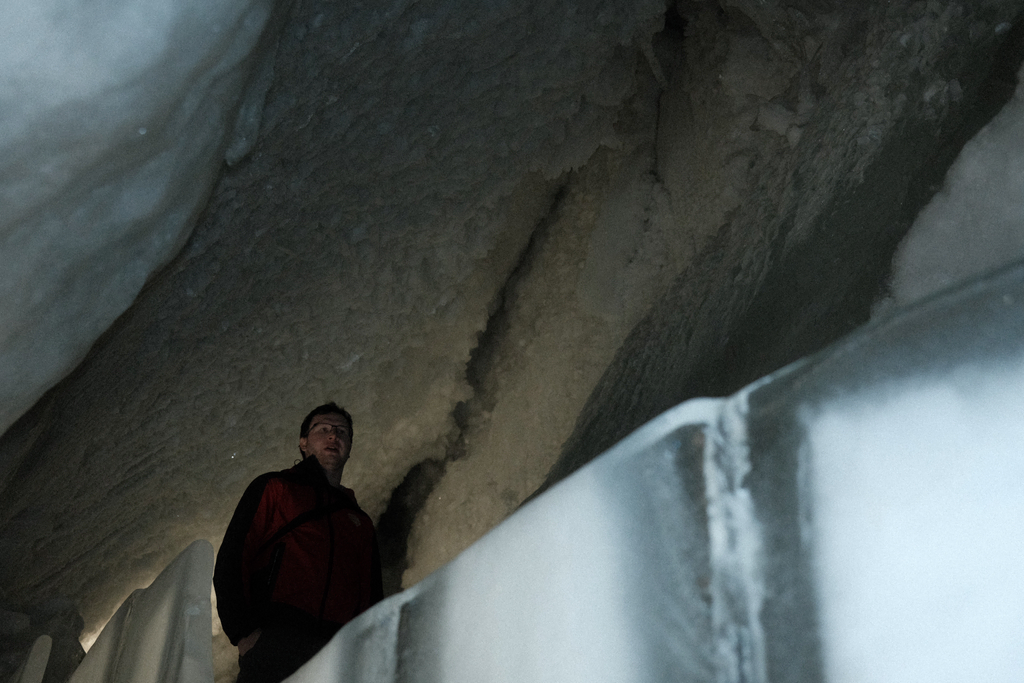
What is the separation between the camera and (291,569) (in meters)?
1.50

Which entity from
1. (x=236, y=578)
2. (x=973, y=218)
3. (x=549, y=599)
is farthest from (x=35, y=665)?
(x=973, y=218)

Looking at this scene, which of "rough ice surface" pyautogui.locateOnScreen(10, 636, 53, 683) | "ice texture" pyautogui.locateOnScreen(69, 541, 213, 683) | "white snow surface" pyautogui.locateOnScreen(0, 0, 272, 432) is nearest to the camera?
"white snow surface" pyautogui.locateOnScreen(0, 0, 272, 432)

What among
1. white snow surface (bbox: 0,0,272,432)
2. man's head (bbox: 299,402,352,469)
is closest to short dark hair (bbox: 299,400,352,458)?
man's head (bbox: 299,402,352,469)

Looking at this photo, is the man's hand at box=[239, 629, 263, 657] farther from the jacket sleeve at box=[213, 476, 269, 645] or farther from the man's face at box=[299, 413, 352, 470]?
the man's face at box=[299, 413, 352, 470]

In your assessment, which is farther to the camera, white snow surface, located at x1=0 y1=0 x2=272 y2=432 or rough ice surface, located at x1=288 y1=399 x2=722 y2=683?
white snow surface, located at x1=0 y1=0 x2=272 y2=432

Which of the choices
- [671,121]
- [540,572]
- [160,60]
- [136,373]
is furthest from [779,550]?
[671,121]

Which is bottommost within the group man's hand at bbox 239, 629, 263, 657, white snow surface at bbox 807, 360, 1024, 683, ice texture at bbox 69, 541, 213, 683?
white snow surface at bbox 807, 360, 1024, 683

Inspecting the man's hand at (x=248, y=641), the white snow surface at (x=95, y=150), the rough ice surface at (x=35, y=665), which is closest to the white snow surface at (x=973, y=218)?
the white snow surface at (x=95, y=150)

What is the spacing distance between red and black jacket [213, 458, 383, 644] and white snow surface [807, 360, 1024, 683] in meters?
1.16

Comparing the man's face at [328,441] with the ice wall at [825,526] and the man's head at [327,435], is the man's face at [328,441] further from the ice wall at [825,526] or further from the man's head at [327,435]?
the ice wall at [825,526]

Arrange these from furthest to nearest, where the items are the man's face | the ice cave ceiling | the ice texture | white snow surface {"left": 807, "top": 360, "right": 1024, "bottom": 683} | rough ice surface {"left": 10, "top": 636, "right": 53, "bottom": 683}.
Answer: the man's face
rough ice surface {"left": 10, "top": 636, "right": 53, "bottom": 683}
the ice texture
the ice cave ceiling
white snow surface {"left": 807, "top": 360, "right": 1024, "bottom": 683}

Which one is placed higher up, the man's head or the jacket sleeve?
the man's head

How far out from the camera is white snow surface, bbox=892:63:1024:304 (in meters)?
0.94

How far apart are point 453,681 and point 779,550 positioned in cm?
28
